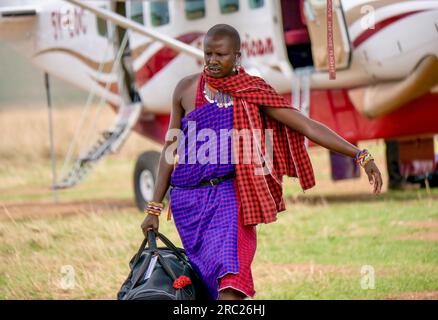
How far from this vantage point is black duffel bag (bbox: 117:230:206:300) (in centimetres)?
547

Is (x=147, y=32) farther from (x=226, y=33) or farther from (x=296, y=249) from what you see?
(x=226, y=33)

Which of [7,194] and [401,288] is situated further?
[7,194]

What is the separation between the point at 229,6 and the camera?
44.0 feet

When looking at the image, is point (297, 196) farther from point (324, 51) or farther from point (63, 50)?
point (63, 50)

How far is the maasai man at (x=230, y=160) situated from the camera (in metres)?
5.57

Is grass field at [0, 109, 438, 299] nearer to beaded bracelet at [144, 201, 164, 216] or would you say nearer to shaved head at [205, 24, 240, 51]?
beaded bracelet at [144, 201, 164, 216]

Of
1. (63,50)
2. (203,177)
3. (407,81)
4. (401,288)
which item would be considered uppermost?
(63,50)

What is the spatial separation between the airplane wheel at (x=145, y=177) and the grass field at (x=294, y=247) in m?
0.30

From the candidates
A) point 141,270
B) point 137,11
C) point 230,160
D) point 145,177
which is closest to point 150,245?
point 141,270

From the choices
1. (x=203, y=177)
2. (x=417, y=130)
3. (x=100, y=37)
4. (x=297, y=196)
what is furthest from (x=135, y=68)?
(x=203, y=177)

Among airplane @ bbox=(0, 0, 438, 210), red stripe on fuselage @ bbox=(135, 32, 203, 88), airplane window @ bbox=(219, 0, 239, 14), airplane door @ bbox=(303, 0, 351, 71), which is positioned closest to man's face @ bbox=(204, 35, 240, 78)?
airplane @ bbox=(0, 0, 438, 210)

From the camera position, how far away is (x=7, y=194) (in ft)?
60.3
